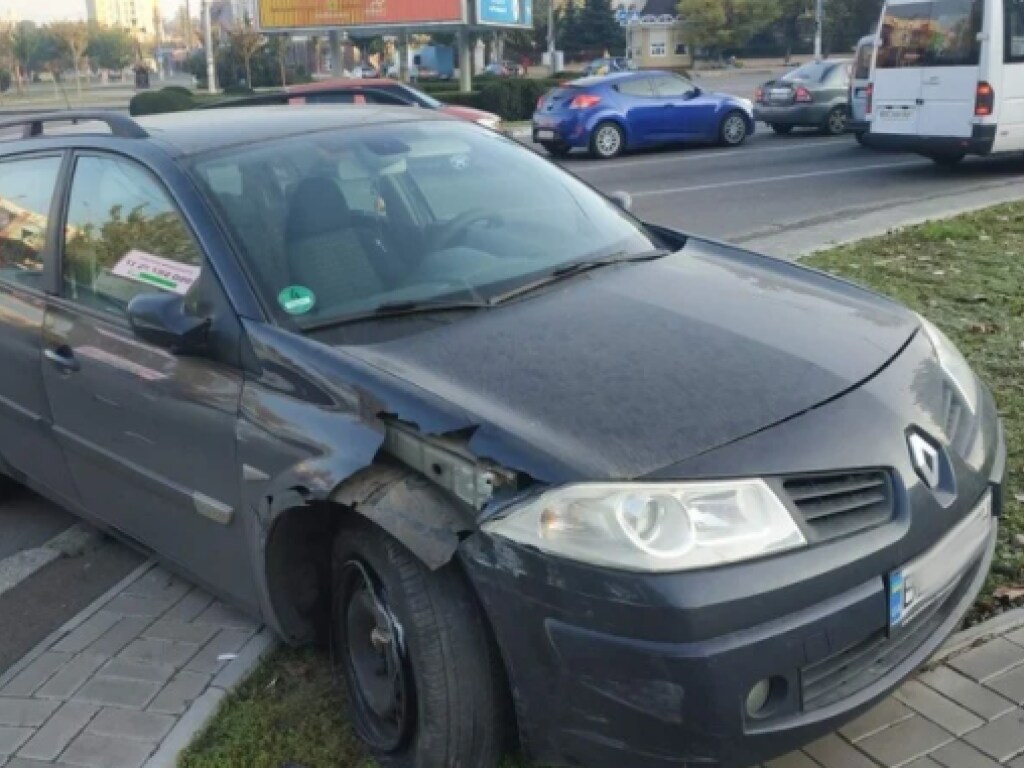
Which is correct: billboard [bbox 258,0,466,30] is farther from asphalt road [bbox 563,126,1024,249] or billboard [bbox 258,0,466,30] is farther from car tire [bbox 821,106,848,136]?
asphalt road [bbox 563,126,1024,249]

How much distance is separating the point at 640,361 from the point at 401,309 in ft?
2.48

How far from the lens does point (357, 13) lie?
116 ft

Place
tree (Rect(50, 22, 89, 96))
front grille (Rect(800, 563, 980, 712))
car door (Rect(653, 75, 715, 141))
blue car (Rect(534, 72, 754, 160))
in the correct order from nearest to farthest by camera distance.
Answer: front grille (Rect(800, 563, 980, 712)) < blue car (Rect(534, 72, 754, 160)) < car door (Rect(653, 75, 715, 141)) < tree (Rect(50, 22, 89, 96))

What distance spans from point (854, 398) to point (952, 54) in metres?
12.9

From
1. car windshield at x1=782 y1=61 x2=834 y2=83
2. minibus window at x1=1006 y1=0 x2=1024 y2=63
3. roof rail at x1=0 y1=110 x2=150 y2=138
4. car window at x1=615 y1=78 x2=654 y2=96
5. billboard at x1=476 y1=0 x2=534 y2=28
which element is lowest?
roof rail at x1=0 y1=110 x2=150 y2=138

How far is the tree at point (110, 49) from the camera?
79812 mm

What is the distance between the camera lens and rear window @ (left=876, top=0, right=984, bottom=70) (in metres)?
14.0

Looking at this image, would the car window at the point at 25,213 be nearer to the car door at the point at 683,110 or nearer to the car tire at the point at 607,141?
the car tire at the point at 607,141

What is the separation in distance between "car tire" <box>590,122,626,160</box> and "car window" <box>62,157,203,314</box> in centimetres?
1657

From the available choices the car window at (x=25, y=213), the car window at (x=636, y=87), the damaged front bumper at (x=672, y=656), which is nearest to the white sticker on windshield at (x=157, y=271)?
the car window at (x=25, y=213)

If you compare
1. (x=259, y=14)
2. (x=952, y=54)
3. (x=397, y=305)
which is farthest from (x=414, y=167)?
(x=259, y=14)

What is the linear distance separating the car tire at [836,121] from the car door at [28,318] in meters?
19.6

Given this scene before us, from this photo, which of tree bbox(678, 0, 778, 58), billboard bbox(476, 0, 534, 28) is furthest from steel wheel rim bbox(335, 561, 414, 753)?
tree bbox(678, 0, 778, 58)

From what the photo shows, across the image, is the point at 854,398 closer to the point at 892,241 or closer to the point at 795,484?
the point at 795,484
